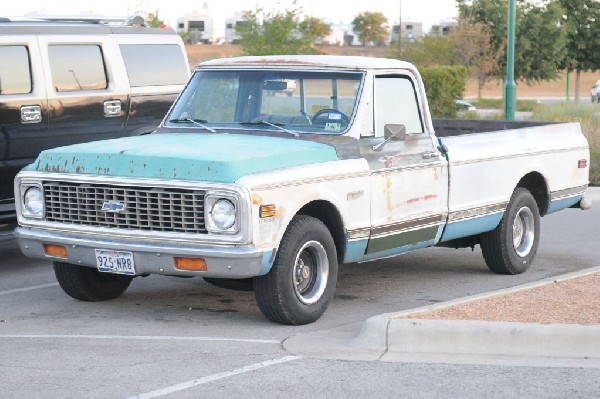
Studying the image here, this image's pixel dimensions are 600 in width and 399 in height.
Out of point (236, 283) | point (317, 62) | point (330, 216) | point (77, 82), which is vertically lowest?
point (236, 283)

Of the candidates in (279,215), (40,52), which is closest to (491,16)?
(40,52)

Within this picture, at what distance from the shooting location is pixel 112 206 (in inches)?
348

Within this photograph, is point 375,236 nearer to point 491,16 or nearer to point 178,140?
point 178,140

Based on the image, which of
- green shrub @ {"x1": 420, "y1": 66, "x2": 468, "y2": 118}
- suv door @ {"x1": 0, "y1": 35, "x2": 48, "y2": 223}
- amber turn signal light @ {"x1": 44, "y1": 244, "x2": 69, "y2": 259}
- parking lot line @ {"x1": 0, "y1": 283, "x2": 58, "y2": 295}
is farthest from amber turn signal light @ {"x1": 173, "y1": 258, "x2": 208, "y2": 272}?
green shrub @ {"x1": 420, "y1": 66, "x2": 468, "y2": 118}

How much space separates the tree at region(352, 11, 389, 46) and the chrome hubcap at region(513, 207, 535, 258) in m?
92.8

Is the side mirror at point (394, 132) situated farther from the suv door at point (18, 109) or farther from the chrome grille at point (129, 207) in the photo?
the suv door at point (18, 109)

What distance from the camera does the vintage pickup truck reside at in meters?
8.48

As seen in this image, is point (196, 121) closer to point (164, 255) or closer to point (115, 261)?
point (115, 261)

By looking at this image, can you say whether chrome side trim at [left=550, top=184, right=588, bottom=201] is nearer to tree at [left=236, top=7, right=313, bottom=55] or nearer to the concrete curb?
the concrete curb

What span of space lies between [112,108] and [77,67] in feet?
1.79

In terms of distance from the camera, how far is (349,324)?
29.2 ft

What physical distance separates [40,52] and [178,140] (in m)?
2.92

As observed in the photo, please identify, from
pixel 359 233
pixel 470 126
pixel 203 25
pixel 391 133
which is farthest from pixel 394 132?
pixel 203 25

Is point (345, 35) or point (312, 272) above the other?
point (312, 272)
